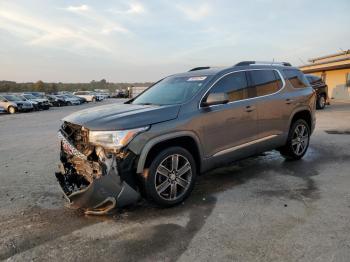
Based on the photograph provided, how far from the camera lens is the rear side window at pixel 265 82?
5445mm

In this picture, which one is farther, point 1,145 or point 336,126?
point 336,126

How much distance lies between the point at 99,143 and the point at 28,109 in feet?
86.5

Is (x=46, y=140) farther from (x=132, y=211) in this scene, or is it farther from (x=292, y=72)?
(x=292, y=72)

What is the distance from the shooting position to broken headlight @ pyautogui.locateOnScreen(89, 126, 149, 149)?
3777 millimetres

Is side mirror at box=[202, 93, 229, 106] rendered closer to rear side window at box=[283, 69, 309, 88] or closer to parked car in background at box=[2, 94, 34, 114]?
rear side window at box=[283, 69, 309, 88]

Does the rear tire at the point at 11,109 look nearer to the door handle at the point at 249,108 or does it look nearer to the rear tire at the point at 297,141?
the rear tire at the point at 297,141

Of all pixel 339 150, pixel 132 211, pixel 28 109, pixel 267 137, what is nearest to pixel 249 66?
pixel 267 137

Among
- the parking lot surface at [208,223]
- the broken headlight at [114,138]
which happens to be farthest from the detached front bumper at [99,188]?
the parking lot surface at [208,223]

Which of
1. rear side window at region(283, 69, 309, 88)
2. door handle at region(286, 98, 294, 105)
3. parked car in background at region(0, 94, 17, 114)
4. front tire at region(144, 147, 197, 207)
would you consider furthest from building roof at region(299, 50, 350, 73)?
parked car in background at region(0, 94, 17, 114)

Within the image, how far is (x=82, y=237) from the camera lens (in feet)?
11.6

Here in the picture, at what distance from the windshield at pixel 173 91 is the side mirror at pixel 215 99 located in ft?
0.77

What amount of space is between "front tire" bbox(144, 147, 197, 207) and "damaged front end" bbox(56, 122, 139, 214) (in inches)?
9.5

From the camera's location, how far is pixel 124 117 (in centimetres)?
396

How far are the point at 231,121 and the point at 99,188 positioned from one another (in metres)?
2.23
